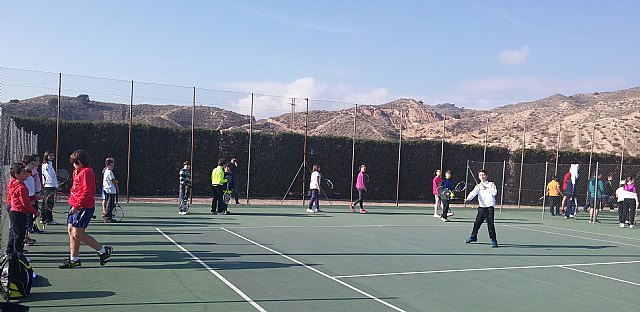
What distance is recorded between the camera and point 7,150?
14.1m

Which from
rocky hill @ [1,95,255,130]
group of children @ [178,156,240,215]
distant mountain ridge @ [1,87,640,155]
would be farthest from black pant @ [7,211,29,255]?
distant mountain ridge @ [1,87,640,155]

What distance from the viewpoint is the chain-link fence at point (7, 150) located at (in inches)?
369

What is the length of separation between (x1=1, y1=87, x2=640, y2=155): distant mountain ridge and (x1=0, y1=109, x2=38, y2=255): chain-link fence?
10874 millimetres

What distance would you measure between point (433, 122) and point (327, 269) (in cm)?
6336

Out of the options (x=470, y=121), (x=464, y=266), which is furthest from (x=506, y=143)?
(x=464, y=266)

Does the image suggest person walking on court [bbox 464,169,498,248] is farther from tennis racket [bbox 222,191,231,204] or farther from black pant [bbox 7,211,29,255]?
black pant [bbox 7,211,29,255]

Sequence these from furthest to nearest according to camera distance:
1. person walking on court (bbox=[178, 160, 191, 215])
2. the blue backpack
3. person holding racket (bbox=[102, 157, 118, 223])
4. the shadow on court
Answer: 1. person walking on court (bbox=[178, 160, 191, 215])
2. person holding racket (bbox=[102, 157, 118, 223])
3. the shadow on court
4. the blue backpack

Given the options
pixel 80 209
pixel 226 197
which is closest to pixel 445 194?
pixel 226 197

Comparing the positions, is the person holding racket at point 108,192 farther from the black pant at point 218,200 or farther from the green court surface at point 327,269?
the black pant at point 218,200

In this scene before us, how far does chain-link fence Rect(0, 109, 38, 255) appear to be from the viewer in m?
9.37

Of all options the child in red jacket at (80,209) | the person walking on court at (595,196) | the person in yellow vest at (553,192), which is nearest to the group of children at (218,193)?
the child in red jacket at (80,209)

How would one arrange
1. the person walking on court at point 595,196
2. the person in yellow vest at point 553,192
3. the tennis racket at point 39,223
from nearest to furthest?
the tennis racket at point 39,223 < the person walking on court at point 595,196 < the person in yellow vest at point 553,192

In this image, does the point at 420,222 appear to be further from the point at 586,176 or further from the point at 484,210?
the point at 586,176

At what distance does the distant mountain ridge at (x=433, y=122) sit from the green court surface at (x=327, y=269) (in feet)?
57.8
